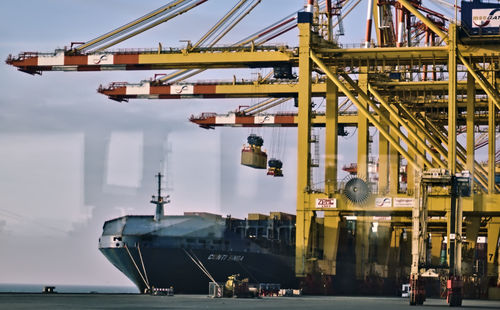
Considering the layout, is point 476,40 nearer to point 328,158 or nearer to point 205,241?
point 328,158

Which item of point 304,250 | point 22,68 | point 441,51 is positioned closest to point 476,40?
point 441,51

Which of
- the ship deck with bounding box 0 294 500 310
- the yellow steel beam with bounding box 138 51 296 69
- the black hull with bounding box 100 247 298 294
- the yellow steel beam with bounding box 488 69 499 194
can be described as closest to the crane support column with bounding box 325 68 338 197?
the yellow steel beam with bounding box 138 51 296 69

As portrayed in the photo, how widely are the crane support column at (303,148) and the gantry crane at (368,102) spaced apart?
0.17ft

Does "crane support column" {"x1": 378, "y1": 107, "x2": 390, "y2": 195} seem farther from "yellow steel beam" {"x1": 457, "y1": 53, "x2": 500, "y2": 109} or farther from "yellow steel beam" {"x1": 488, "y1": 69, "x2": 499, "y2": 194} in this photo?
"yellow steel beam" {"x1": 457, "y1": 53, "x2": 500, "y2": 109}

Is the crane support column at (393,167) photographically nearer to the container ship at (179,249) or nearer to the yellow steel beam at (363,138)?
the yellow steel beam at (363,138)

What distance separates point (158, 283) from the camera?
53.6 metres

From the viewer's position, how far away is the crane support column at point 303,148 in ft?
155

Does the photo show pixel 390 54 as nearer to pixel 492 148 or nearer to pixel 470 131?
pixel 470 131

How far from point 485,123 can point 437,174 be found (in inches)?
944

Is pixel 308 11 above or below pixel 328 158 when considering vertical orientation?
above

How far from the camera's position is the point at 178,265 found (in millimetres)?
53344

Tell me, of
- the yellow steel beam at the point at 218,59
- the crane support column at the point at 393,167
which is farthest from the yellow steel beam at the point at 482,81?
the crane support column at the point at 393,167

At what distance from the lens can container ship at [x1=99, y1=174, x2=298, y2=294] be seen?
52750 mm

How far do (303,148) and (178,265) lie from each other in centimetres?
1079
